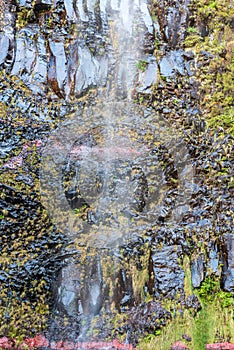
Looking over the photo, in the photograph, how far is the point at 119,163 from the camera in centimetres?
334

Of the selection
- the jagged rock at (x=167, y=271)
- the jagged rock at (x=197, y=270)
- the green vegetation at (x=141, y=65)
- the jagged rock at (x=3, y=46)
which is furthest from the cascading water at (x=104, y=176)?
the jagged rock at (x=3, y=46)

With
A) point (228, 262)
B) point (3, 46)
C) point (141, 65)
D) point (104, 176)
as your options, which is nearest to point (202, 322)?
point (228, 262)

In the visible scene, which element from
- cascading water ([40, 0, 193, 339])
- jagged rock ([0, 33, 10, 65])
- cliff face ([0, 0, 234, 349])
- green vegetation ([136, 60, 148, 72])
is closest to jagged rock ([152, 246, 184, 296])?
cliff face ([0, 0, 234, 349])

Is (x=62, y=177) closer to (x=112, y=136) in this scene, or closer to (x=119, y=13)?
(x=112, y=136)

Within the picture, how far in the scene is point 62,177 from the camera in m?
3.26

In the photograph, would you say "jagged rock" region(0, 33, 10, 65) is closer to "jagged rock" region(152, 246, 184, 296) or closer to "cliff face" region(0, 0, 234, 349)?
"cliff face" region(0, 0, 234, 349)

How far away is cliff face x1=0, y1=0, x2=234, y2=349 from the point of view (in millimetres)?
3096

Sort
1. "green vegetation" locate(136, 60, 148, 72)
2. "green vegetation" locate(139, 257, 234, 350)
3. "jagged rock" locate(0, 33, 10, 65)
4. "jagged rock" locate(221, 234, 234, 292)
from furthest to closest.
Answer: "green vegetation" locate(136, 60, 148, 72)
"jagged rock" locate(0, 33, 10, 65)
"jagged rock" locate(221, 234, 234, 292)
"green vegetation" locate(139, 257, 234, 350)

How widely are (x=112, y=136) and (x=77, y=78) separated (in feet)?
1.95

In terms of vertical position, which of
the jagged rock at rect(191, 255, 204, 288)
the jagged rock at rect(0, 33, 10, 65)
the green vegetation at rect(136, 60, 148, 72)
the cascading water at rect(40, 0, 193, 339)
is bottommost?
the jagged rock at rect(191, 255, 204, 288)

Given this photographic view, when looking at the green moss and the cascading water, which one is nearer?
the cascading water

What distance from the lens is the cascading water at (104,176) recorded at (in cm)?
316

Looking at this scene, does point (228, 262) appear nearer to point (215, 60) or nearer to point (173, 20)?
point (215, 60)

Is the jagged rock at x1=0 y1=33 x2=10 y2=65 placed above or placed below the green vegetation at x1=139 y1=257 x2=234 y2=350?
above
